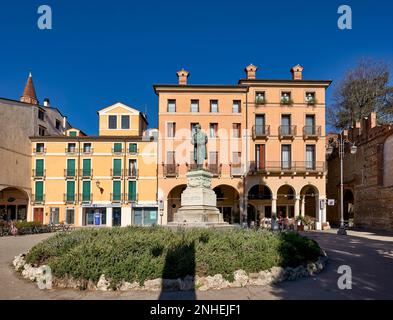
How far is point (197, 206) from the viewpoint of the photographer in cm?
1519

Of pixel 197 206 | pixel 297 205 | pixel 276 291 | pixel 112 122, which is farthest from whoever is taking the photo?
pixel 112 122

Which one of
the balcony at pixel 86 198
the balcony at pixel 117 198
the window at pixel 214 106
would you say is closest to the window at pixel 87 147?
the balcony at pixel 86 198

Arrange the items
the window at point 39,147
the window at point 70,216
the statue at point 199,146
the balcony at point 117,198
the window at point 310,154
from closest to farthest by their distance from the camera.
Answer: the statue at point 199,146
the window at point 310,154
the window at point 70,216
the balcony at point 117,198
the window at point 39,147

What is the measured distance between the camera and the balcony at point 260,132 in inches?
1368

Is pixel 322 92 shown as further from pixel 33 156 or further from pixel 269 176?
pixel 33 156

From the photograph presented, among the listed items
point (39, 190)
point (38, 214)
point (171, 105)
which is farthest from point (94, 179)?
point (171, 105)

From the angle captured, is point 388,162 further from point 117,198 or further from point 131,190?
point 117,198

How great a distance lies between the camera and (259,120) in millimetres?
35781

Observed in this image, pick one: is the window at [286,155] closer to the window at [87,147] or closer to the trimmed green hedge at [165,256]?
the window at [87,147]

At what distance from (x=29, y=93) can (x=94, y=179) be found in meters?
21.6
